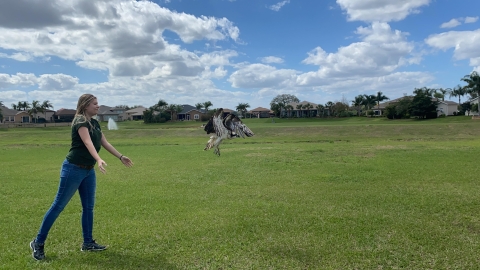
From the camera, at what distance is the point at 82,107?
213 inches

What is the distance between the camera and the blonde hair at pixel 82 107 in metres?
5.29

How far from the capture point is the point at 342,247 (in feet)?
19.0

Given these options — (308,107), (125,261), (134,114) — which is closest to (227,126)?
(125,261)

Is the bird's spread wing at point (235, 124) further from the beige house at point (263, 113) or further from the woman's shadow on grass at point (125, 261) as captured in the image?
the beige house at point (263, 113)

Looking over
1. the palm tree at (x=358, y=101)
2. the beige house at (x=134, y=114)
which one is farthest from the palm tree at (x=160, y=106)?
the palm tree at (x=358, y=101)

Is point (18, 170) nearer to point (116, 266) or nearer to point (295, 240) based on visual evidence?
point (116, 266)

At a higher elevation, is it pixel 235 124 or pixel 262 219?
pixel 235 124

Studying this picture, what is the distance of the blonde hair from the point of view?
17.4 ft

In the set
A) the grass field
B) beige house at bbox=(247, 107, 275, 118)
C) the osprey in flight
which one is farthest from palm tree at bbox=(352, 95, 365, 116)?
the osprey in flight

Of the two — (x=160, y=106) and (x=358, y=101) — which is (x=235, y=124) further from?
(x=358, y=101)

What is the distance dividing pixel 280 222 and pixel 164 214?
2639 millimetres

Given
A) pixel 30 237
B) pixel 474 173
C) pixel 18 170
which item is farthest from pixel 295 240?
pixel 18 170

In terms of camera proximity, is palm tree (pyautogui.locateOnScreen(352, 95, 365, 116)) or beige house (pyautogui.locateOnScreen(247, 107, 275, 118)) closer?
palm tree (pyautogui.locateOnScreen(352, 95, 365, 116))

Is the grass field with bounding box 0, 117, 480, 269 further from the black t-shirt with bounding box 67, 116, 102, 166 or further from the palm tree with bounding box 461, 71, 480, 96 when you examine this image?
the palm tree with bounding box 461, 71, 480, 96
